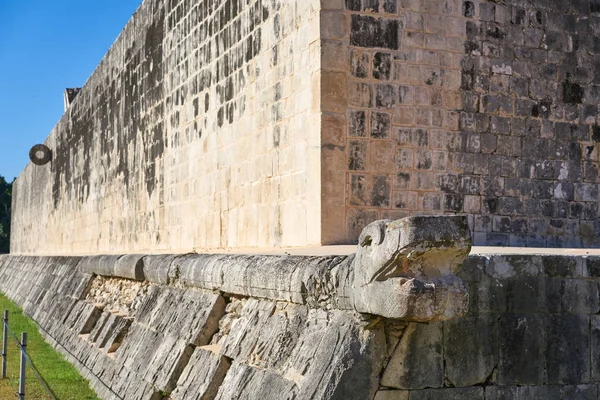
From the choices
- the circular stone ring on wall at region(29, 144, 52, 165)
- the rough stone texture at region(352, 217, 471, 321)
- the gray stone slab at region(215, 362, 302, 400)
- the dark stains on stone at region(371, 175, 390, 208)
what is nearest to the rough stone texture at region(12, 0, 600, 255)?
the dark stains on stone at region(371, 175, 390, 208)

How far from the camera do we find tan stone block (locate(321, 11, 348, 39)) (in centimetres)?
717

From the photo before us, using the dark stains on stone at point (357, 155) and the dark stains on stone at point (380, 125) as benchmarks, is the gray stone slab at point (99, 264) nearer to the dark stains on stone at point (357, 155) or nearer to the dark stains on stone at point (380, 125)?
the dark stains on stone at point (357, 155)

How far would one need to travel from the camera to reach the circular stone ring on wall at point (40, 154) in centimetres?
2409

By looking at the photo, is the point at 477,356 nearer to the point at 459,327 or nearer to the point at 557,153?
the point at 459,327

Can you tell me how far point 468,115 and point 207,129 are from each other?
3.49 metres

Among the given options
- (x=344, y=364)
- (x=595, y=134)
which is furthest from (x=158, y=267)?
(x=595, y=134)

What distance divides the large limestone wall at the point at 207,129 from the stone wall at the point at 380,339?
2254 millimetres

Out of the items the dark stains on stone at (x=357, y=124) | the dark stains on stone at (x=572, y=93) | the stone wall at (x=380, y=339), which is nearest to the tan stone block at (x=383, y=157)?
the dark stains on stone at (x=357, y=124)

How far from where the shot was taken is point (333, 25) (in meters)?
7.20

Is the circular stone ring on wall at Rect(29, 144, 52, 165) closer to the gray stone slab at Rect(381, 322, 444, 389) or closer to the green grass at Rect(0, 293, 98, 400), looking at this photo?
the green grass at Rect(0, 293, 98, 400)

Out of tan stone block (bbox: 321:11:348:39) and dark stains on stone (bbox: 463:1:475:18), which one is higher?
dark stains on stone (bbox: 463:1:475:18)

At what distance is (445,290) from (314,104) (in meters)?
4.04

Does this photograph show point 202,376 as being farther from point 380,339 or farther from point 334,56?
point 334,56

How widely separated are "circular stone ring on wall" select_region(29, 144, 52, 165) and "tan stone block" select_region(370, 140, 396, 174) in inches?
733
